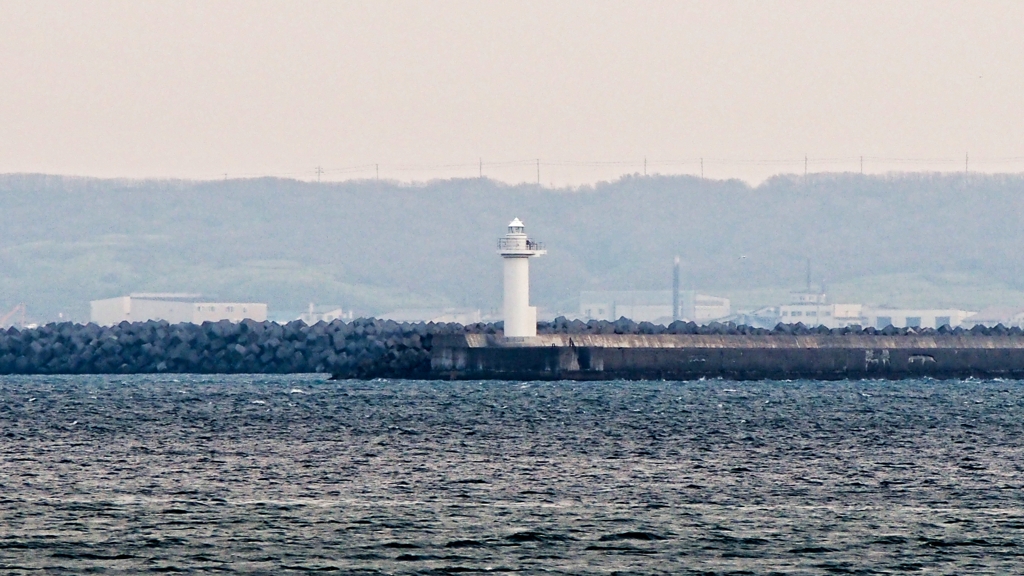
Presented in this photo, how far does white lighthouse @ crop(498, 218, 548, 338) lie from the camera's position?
70.7 meters

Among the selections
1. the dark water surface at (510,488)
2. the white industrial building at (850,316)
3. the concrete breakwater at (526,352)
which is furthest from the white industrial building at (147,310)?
the dark water surface at (510,488)

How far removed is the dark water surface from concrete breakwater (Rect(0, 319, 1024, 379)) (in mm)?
15369

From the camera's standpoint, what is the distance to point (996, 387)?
71812 millimetres

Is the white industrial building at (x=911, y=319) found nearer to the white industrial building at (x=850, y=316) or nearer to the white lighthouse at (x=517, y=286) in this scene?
the white industrial building at (x=850, y=316)

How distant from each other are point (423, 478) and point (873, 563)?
11261 millimetres

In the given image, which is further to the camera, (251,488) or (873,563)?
(251,488)

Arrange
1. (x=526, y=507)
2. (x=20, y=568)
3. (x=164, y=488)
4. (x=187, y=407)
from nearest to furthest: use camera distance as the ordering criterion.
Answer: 1. (x=20, y=568)
2. (x=526, y=507)
3. (x=164, y=488)
4. (x=187, y=407)

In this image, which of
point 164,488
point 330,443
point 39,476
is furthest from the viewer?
point 330,443

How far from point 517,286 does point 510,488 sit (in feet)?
132

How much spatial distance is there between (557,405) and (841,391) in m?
15.7

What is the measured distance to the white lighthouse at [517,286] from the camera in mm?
70688

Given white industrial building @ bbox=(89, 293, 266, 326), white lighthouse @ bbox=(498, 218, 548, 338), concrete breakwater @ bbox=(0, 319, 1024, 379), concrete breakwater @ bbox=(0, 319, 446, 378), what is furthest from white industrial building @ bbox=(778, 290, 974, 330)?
white lighthouse @ bbox=(498, 218, 548, 338)

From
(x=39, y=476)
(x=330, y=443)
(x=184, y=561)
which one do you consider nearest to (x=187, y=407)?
(x=330, y=443)

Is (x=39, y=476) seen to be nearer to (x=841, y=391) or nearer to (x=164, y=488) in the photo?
(x=164, y=488)
